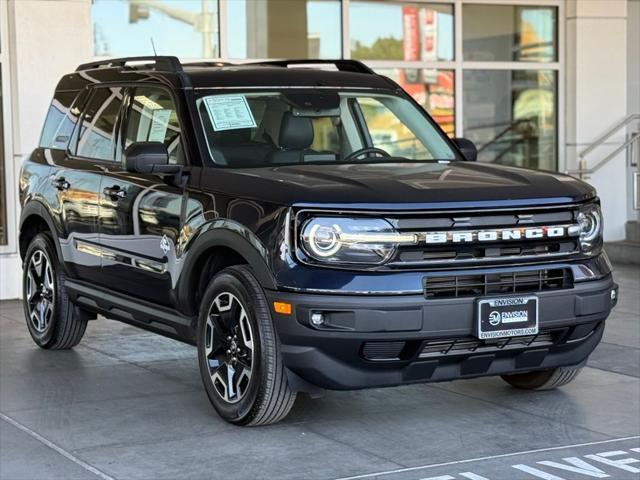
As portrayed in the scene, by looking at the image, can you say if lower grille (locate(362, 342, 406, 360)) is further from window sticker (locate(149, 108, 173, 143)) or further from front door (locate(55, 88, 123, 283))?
front door (locate(55, 88, 123, 283))

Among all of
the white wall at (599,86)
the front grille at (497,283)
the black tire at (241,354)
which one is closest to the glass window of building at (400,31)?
the white wall at (599,86)

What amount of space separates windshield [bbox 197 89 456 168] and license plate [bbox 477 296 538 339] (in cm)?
147

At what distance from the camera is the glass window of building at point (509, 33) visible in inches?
569

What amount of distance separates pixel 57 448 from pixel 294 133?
224 centimetres

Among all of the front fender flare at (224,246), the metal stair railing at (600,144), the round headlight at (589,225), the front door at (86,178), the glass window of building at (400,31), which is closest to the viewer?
the front fender flare at (224,246)

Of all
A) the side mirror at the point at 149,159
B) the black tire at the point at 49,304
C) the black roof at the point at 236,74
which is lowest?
the black tire at the point at 49,304

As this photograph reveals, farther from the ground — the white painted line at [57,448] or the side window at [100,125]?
the side window at [100,125]

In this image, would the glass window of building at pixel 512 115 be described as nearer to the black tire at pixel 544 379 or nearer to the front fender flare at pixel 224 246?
the black tire at pixel 544 379

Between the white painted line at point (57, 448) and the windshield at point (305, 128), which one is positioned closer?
the white painted line at point (57, 448)

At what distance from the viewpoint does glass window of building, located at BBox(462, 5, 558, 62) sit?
14453 mm

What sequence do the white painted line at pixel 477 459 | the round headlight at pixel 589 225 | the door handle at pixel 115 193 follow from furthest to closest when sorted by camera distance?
the door handle at pixel 115 193 < the round headlight at pixel 589 225 < the white painted line at pixel 477 459

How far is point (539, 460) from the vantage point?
5594mm

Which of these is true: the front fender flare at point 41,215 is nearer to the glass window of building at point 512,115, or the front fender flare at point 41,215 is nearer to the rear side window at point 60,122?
the rear side window at point 60,122

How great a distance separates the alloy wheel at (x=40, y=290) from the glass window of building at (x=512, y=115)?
7186 mm
